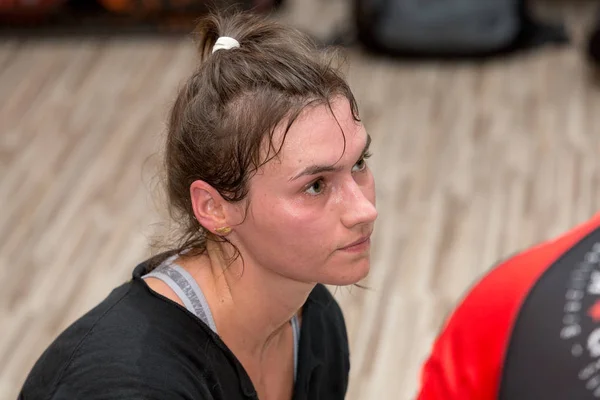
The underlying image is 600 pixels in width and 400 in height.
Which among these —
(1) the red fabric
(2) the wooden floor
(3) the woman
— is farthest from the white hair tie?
(2) the wooden floor

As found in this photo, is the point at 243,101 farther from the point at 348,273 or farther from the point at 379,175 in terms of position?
the point at 379,175

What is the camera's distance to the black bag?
13.4 ft

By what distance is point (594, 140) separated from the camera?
3680 millimetres

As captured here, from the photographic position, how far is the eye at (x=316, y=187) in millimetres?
1325

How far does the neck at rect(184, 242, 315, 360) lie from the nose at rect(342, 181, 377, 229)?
160 millimetres

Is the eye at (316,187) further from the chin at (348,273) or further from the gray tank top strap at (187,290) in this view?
the gray tank top strap at (187,290)

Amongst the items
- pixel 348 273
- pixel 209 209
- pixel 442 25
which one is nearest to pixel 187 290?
pixel 209 209

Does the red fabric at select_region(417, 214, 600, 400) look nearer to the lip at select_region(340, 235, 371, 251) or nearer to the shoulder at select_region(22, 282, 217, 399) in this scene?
the lip at select_region(340, 235, 371, 251)

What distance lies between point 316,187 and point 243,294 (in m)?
0.23

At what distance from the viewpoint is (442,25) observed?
409 centimetres

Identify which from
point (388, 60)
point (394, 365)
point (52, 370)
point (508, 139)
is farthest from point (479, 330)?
point (388, 60)

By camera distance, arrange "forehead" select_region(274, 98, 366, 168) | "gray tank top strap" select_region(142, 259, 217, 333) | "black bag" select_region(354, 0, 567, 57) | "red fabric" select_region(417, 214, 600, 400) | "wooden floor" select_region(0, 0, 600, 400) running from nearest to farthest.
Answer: "red fabric" select_region(417, 214, 600, 400) < "forehead" select_region(274, 98, 366, 168) < "gray tank top strap" select_region(142, 259, 217, 333) < "wooden floor" select_region(0, 0, 600, 400) < "black bag" select_region(354, 0, 567, 57)

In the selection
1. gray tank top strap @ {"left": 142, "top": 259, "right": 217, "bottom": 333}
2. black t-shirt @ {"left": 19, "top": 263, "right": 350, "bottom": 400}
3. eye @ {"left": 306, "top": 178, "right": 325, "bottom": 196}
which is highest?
eye @ {"left": 306, "top": 178, "right": 325, "bottom": 196}

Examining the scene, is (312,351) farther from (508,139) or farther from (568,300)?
(508,139)
